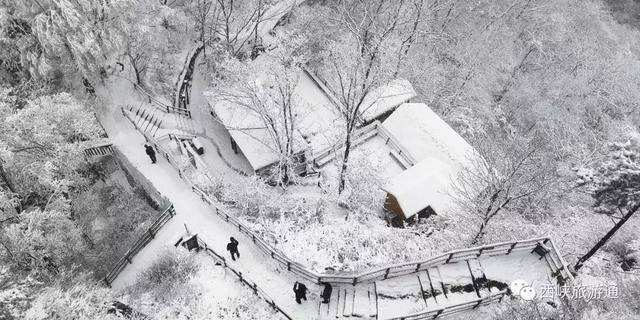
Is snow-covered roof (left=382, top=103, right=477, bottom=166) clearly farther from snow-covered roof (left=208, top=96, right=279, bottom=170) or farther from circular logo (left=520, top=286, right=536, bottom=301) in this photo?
circular logo (left=520, top=286, right=536, bottom=301)

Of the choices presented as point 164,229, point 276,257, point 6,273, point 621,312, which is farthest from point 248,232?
point 621,312

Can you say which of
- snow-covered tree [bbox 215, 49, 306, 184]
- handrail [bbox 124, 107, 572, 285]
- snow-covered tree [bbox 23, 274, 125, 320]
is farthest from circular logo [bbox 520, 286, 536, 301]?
snow-covered tree [bbox 23, 274, 125, 320]

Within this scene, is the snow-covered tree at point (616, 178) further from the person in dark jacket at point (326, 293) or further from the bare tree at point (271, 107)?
the bare tree at point (271, 107)

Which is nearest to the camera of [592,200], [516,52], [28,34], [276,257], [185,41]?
[276,257]

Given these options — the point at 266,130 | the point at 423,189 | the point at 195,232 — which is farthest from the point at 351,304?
the point at 266,130

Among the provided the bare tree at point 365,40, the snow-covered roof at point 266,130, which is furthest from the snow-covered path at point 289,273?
the bare tree at point 365,40

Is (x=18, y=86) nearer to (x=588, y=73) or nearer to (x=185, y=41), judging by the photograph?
(x=185, y=41)

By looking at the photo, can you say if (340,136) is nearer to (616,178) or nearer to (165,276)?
(165,276)

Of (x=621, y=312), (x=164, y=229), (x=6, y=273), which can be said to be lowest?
(x=621, y=312)
